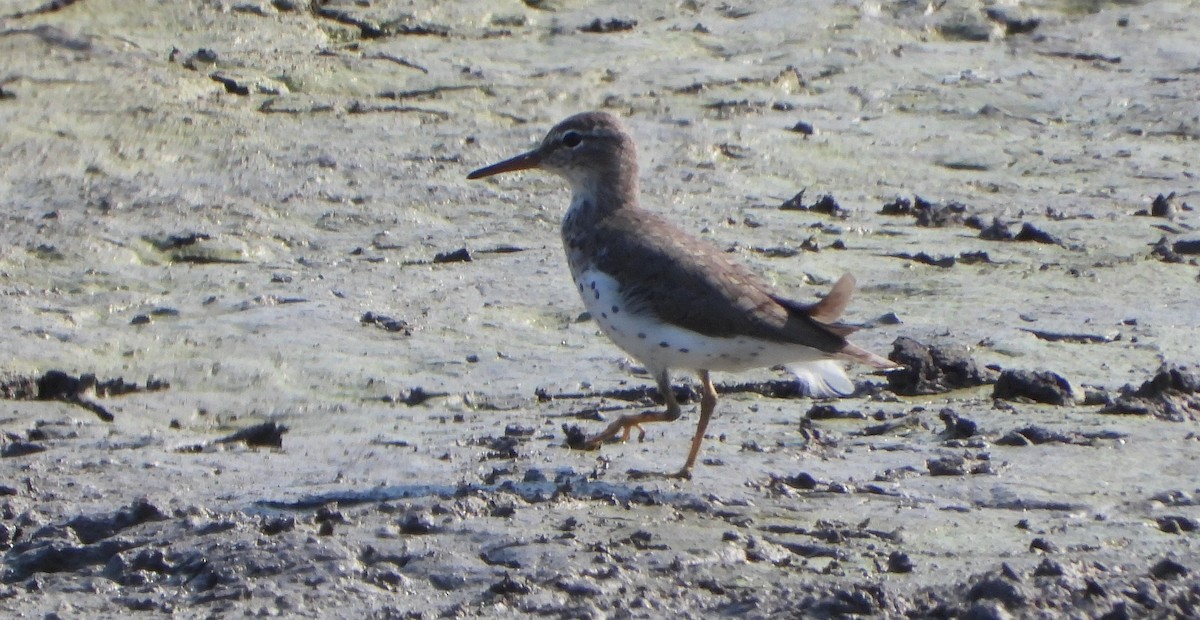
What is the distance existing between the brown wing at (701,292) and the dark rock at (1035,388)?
954mm

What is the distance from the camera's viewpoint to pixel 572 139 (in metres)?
8.26

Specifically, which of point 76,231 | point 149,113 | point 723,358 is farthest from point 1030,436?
point 149,113

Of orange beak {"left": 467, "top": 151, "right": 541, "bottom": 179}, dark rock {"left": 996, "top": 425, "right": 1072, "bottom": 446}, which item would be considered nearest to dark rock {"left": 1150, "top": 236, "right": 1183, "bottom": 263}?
dark rock {"left": 996, "top": 425, "right": 1072, "bottom": 446}

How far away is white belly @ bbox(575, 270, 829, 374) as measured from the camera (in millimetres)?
6793

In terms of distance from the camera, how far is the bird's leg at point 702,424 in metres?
6.43

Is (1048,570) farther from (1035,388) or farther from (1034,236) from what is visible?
(1034,236)

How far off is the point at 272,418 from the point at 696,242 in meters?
1.91

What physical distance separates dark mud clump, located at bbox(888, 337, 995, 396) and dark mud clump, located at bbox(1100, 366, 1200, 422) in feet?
2.23

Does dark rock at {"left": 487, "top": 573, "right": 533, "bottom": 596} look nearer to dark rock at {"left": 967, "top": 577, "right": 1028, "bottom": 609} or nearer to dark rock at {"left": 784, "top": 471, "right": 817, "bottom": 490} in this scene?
dark rock at {"left": 967, "top": 577, "right": 1028, "bottom": 609}

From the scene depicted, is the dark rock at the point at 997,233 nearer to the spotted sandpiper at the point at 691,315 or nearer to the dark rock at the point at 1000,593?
the spotted sandpiper at the point at 691,315

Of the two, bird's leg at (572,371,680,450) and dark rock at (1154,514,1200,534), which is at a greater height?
dark rock at (1154,514,1200,534)

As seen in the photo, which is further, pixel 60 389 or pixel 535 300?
pixel 535 300

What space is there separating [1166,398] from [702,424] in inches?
75.6

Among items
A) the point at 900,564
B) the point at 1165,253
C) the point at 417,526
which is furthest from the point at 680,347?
the point at 1165,253
